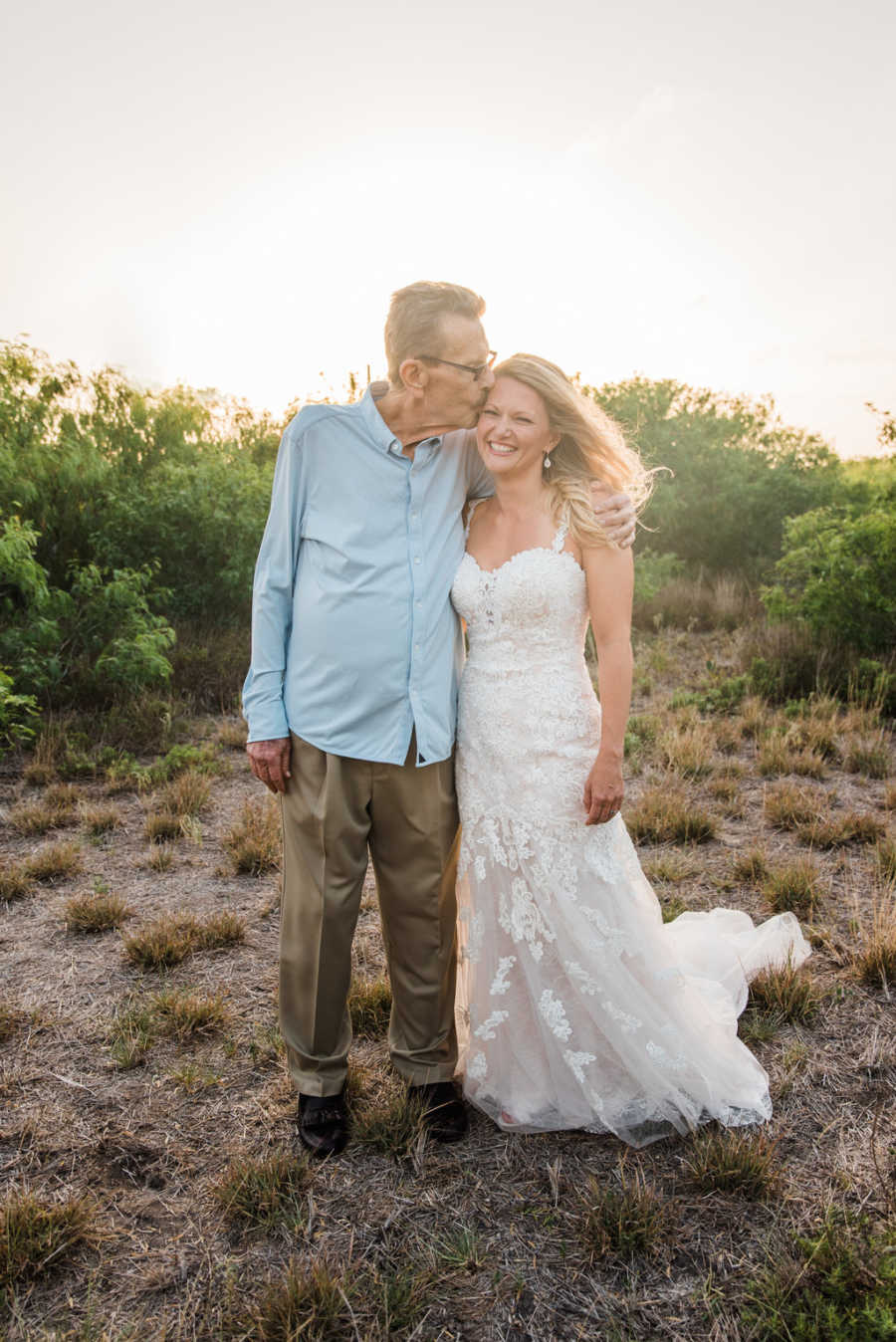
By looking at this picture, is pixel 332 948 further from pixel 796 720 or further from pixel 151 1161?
pixel 796 720

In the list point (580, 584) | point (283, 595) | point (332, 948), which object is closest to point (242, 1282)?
point (332, 948)

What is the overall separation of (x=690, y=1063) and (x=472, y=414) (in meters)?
2.12

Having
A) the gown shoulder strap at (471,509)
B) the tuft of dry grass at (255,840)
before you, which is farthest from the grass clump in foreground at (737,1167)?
the tuft of dry grass at (255,840)

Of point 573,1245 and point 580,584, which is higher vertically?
point 580,584

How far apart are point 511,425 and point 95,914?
3026 mm

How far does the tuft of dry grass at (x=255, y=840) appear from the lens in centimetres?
488

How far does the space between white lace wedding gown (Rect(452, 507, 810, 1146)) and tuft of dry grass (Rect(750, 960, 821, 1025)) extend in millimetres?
559

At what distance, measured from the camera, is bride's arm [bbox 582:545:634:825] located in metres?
2.71

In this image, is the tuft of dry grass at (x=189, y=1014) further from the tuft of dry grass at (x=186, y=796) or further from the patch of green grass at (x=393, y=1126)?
the tuft of dry grass at (x=186, y=796)

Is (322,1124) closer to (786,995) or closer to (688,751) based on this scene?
(786,995)

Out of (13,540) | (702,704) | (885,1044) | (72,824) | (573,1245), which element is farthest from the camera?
(702,704)

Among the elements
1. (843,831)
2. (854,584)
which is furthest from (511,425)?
(854,584)

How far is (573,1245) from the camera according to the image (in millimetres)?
2424

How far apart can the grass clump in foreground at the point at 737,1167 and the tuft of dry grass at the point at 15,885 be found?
3446 mm
